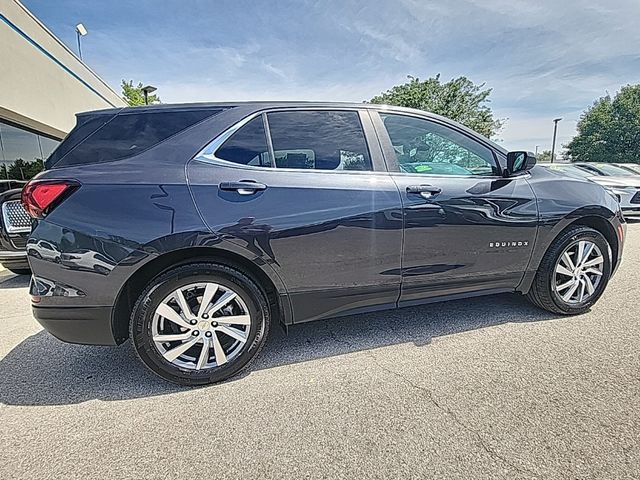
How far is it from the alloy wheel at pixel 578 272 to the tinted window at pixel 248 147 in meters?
2.58

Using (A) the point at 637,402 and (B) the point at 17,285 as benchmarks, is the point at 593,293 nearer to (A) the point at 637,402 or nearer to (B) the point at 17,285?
(A) the point at 637,402

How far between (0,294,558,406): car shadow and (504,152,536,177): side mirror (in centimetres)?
126

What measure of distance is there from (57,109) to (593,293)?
50.0ft

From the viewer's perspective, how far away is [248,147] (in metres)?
2.45

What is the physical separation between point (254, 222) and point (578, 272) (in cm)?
280

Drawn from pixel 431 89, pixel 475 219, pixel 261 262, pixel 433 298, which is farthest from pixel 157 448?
pixel 431 89

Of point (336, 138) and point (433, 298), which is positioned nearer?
point (336, 138)

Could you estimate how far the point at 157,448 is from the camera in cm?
185

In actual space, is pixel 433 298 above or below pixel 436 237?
below

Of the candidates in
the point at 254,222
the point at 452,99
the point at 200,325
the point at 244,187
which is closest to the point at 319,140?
the point at 244,187

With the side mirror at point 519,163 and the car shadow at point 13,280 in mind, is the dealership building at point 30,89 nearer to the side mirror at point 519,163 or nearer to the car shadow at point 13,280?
the car shadow at point 13,280

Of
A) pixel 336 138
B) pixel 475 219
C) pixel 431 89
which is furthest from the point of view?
pixel 431 89

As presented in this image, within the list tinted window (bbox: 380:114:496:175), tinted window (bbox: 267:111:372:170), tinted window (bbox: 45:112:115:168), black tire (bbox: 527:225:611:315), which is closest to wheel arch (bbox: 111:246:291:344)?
tinted window (bbox: 267:111:372:170)

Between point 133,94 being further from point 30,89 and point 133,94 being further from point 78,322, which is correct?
point 78,322
